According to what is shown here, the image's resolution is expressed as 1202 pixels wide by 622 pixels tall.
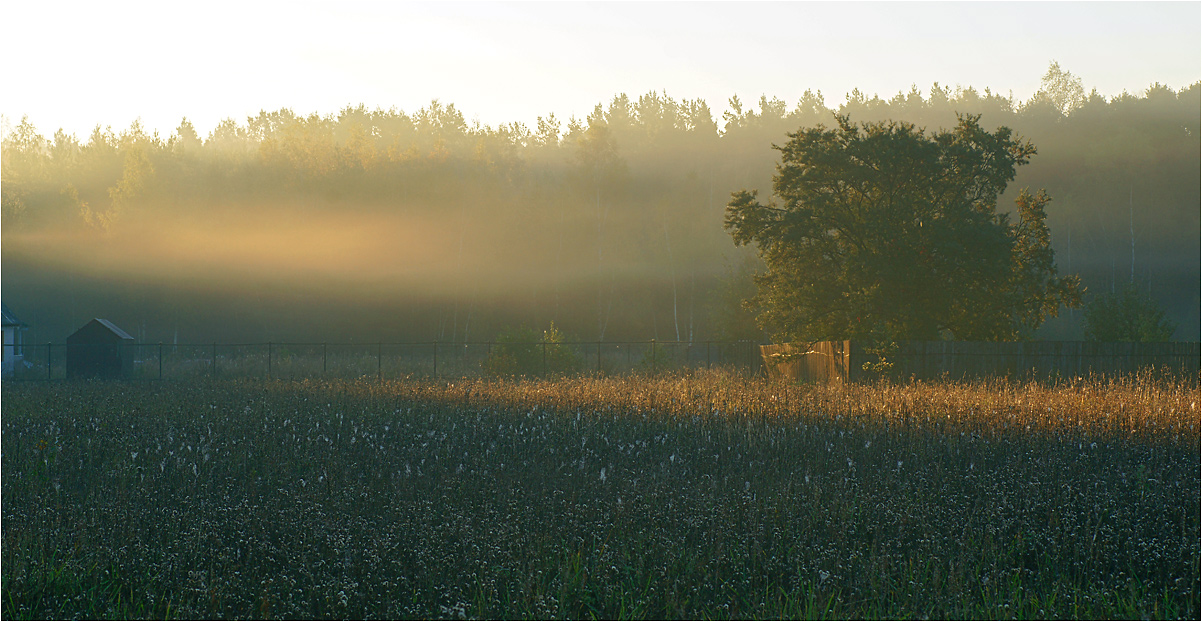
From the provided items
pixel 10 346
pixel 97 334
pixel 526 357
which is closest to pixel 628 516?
pixel 526 357

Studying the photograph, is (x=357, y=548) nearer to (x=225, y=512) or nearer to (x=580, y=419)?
(x=225, y=512)

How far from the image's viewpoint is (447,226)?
6075 centimetres

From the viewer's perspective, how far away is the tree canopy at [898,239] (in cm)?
2598

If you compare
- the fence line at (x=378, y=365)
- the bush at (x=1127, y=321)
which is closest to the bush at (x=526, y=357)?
the fence line at (x=378, y=365)

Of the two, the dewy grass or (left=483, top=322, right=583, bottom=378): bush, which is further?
(left=483, top=322, right=583, bottom=378): bush

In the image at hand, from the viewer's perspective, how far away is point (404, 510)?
26.8ft

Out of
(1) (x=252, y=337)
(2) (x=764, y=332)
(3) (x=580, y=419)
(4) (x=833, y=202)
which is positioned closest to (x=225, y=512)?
(3) (x=580, y=419)

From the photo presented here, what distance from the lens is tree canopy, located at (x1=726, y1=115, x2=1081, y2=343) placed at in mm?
25984

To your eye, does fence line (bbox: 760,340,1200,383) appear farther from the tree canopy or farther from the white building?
the white building

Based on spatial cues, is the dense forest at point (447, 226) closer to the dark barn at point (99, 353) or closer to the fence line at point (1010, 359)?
the dark barn at point (99, 353)

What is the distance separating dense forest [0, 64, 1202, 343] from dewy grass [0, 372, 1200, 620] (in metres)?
43.7


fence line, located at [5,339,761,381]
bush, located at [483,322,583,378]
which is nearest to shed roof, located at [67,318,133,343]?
fence line, located at [5,339,761,381]

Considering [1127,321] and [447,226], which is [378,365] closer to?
[447,226]

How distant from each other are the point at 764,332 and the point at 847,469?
1252 inches
